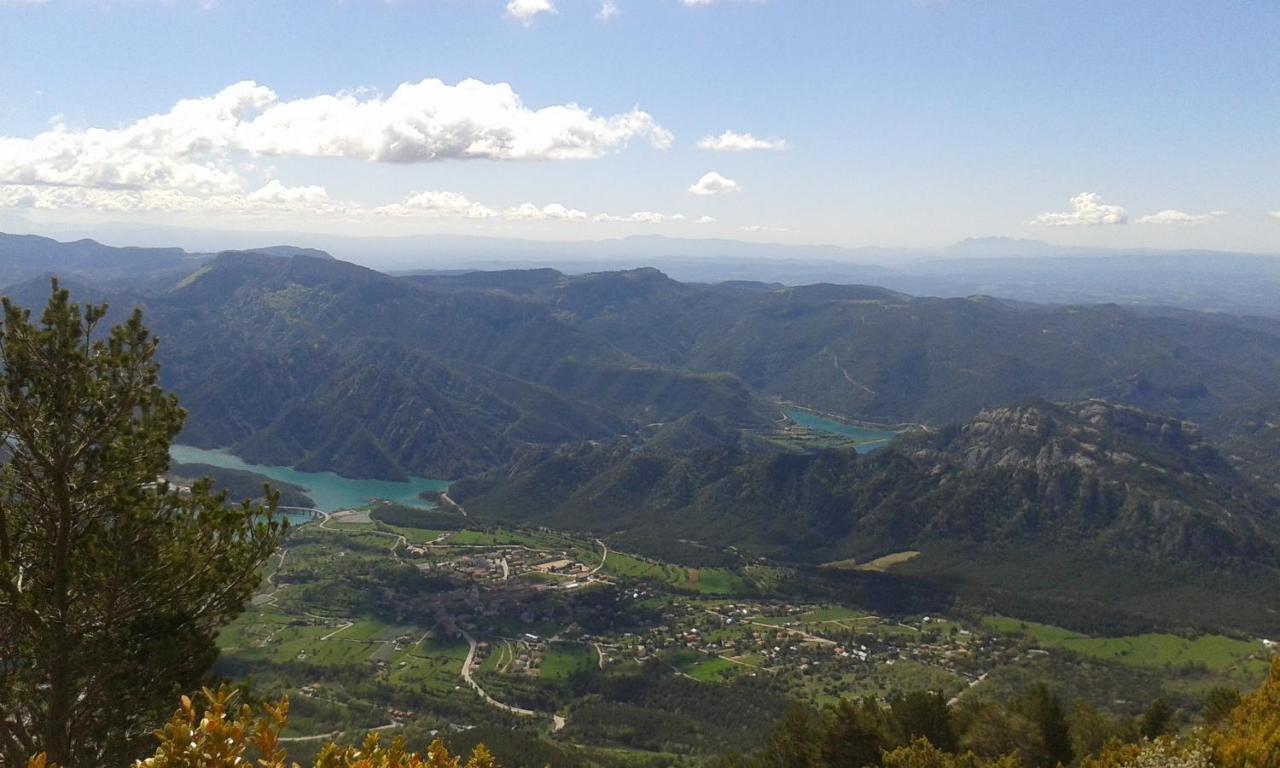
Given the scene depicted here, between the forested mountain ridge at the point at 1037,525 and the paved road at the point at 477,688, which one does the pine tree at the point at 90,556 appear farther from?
the forested mountain ridge at the point at 1037,525

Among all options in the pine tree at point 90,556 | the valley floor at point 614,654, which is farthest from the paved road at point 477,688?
the pine tree at point 90,556

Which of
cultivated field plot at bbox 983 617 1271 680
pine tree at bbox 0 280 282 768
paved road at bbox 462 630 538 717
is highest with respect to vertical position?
pine tree at bbox 0 280 282 768

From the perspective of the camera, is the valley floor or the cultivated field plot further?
the cultivated field plot

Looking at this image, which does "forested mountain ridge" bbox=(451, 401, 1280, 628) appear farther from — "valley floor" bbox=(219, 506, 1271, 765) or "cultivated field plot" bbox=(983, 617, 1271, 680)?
"valley floor" bbox=(219, 506, 1271, 765)

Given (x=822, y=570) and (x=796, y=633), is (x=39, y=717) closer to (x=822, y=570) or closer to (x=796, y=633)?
(x=796, y=633)

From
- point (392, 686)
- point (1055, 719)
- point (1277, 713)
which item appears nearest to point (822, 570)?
point (392, 686)

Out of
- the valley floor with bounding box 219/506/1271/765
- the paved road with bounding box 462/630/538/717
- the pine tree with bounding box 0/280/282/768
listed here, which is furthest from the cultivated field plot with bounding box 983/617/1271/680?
the pine tree with bounding box 0/280/282/768

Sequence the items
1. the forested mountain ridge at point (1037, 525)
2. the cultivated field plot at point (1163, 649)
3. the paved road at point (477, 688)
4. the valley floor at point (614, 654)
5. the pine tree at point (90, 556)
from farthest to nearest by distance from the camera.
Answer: the forested mountain ridge at point (1037, 525) → the cultivated field plot at point (1163, 649) → the paved road at point (477, 688) → the valley floor at point (614, 654) → the pine tree at point (90, 556)

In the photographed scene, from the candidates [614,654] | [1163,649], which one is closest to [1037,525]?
[1163,649]

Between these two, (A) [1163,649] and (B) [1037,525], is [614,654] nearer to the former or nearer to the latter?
(A) [1163,649]
